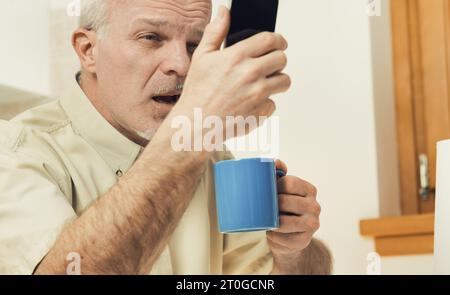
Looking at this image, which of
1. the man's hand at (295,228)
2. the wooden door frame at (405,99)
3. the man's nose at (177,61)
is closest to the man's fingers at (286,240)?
the man's hand at (295,228)

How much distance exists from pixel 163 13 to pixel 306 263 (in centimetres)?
41

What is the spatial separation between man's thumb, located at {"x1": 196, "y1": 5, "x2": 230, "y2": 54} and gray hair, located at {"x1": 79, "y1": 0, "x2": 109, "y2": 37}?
0.14 meters

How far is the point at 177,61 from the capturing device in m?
0.97

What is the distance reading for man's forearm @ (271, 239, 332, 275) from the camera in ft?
3.30

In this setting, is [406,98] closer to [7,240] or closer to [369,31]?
[369,31]

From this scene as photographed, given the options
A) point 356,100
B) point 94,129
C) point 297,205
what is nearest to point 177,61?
point 94,129

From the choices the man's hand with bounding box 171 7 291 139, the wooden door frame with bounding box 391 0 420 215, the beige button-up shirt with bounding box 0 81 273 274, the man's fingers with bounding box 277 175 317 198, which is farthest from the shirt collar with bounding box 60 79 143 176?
the wooden door frame with bounding box 391 0 420 215

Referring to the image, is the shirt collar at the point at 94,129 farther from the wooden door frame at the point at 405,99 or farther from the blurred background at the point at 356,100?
the wooden door frame at the point at 405,99

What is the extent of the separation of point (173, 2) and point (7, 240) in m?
0.39

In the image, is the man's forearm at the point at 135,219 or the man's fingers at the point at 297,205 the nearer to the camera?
the man's forearm at the point at 135,219

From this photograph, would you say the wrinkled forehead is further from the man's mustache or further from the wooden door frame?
the wooden door frame

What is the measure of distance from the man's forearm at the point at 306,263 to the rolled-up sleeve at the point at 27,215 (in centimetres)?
31

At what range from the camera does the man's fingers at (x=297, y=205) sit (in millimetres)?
950
